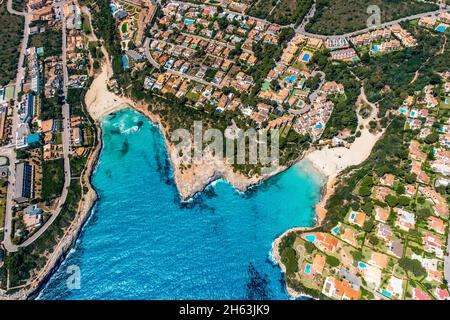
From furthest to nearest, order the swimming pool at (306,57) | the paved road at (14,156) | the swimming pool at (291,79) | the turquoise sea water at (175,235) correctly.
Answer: the swimming pool at (306,57), the swimming pool at (291,79), the paved road at (14,156), the turquoise sea water at (175,235)

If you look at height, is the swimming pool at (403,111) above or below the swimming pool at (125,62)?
below

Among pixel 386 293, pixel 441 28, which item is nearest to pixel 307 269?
pixel 386 293

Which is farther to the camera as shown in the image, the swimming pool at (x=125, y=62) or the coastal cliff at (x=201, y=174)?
the swimming pool at (x=125, y=62)

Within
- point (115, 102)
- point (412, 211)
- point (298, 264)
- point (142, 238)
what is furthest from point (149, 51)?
point (412, 211)

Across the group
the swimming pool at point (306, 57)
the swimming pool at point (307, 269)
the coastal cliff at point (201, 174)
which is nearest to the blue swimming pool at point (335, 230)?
the swimming pool at point (307, 269)

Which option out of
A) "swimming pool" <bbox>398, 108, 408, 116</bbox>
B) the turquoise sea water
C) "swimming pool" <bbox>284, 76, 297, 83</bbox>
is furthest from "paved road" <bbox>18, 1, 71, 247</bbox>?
"swimming pool" <bbox>398, 108, 408, 116</bbox>

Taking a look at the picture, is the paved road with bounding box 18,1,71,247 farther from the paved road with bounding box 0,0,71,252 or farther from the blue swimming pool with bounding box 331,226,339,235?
the blue swimming pool with bounding box 331,226,339,235

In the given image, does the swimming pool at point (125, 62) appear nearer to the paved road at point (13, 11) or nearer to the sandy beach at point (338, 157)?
the paved road at point (13, 11)

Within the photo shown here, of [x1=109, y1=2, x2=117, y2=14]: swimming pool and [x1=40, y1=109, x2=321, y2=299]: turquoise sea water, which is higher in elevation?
[x1=109, y1=2, x2=117, y2=14]: swimming pool

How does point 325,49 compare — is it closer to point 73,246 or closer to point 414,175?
point 414,175
